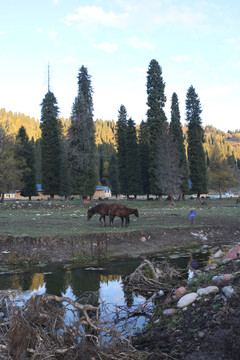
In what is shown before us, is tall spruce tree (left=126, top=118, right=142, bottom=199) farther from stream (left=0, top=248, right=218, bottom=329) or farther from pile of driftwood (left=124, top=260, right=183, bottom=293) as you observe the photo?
pile of driftwood (left=124, top=260, right=183, bottom=293)

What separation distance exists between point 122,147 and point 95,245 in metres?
46.3

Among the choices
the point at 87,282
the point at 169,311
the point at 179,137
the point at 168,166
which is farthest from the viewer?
the point at 179,137

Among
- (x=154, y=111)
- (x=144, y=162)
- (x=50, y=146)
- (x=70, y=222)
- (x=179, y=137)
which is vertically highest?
(x=154, y=111)

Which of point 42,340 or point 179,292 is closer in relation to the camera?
point 42,340

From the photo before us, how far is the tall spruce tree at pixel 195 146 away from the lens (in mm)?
54625

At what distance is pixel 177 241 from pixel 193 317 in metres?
11.9

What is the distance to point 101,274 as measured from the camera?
→ 12266 millimetres

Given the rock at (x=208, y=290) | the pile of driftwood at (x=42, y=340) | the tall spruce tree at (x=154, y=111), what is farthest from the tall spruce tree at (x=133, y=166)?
the pile of driftwood at (x=42, y=340)

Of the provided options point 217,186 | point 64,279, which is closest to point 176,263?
point 64,279

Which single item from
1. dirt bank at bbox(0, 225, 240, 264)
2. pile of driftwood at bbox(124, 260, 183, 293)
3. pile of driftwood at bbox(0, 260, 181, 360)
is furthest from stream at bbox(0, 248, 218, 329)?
pile of driftwood at bbox(0, 260, 181, 360)

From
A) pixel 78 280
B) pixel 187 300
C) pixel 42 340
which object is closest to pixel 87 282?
pixel 78 280

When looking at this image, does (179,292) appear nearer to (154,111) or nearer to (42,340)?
(42,340)

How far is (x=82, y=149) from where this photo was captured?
47.6 meters

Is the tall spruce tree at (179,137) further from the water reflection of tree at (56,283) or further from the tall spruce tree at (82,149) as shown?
the water reflection of tree at (56,283)
